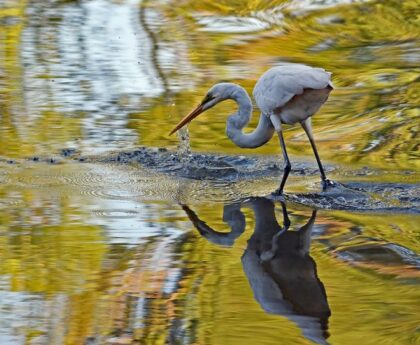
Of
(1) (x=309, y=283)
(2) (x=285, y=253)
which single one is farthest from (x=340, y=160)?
(1) (x=309, y=283)

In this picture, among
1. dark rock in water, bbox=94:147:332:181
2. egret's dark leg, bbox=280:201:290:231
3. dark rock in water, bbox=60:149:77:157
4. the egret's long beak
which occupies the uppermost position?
the egret's long beak

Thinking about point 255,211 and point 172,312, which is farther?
point 255,211

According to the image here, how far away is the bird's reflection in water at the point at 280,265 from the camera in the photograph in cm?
655

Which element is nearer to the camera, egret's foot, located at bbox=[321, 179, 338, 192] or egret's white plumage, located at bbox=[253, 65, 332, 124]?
egret's white plumage, located at bbox=[253, 65, 332, 124]

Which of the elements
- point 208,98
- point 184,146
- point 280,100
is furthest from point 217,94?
point 280,100

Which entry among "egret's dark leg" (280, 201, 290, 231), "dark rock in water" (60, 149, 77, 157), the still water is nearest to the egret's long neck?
the still water

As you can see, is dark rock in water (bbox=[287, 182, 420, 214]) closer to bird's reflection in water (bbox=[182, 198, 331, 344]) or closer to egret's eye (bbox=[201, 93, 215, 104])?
bird's reflection in water (bbox=[182, 198, 331, 344])

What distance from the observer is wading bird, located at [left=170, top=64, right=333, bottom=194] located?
9.15 m

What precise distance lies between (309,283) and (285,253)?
0.71 m

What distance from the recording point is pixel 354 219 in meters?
8.64

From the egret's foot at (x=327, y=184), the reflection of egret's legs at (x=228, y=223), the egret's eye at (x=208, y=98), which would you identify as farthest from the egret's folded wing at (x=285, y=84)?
the reflection of egret's legs at (x=228, y=223)

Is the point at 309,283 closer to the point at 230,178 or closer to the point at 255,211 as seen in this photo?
the point at 255,211

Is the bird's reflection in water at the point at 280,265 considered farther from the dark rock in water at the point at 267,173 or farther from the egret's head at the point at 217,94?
the egret's head at the point at 217,94

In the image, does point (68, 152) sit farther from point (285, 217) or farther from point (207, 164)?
point (285, 217)
